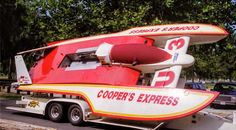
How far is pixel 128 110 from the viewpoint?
11.8 metres

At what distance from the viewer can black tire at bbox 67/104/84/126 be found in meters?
13.3

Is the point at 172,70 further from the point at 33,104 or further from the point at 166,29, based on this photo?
the point at 33,104

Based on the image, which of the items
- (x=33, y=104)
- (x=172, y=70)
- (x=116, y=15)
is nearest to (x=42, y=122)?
(x=33, y=104)

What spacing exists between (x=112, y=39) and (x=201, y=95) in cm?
402

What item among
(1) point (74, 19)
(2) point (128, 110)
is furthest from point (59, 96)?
(1) point (74, 19)

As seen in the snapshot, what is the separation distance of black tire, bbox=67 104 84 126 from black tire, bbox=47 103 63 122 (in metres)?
0.39

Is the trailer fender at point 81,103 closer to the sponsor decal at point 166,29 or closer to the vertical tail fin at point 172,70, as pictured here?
the vertical tail fin at point 172,70

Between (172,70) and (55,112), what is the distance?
16.1 ft

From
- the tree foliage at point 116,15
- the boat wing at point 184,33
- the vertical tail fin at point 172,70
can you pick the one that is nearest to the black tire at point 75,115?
the vertical tail fin at point 172,70

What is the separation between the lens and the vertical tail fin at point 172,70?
11.7 metres

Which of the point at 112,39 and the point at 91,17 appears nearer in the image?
the point at 112,39

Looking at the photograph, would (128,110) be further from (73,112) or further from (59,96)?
(59,96)

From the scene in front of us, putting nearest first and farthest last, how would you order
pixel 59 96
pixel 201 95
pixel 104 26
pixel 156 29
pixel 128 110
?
pixel 201 95 → pixel 128 110 → pixel 156 29 → pixel 59 96 → pixel 104 26

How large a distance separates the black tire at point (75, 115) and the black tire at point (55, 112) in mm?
389
